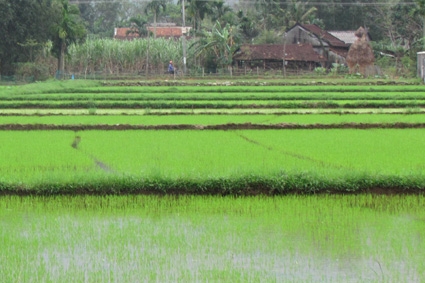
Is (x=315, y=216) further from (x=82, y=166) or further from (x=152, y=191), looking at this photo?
(x=82, y=166)

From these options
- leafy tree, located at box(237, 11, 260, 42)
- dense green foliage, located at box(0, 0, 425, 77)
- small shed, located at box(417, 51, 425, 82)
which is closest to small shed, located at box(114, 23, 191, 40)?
dense green foliage, located at box(0, 0, 425, 77)

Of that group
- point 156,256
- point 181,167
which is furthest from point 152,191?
point 156,256

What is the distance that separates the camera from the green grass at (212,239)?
5188 mm

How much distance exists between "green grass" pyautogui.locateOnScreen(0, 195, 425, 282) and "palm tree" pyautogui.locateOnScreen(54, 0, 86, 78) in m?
32.9

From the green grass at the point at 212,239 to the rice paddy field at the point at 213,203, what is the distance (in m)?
0.02

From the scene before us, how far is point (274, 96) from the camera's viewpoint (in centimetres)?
2247

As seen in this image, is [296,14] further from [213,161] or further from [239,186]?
[239,186]

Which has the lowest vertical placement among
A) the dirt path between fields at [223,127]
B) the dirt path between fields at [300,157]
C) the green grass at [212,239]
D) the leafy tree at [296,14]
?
the green grass at [212,239]

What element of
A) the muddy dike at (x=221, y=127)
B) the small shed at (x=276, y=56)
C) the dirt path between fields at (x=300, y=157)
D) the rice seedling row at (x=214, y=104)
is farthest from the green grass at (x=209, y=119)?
the small shed at (x=276, y=56)

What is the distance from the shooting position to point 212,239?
6.05 m

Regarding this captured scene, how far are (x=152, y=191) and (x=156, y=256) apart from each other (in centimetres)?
246

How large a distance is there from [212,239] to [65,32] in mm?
34917

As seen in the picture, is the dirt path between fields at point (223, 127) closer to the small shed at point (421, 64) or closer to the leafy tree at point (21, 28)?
the small shed at point (421, 64)

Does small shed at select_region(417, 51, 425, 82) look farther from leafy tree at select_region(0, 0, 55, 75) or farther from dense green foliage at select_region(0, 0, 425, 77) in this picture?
leafy tree at select_region(0, 0, 55, 75)
